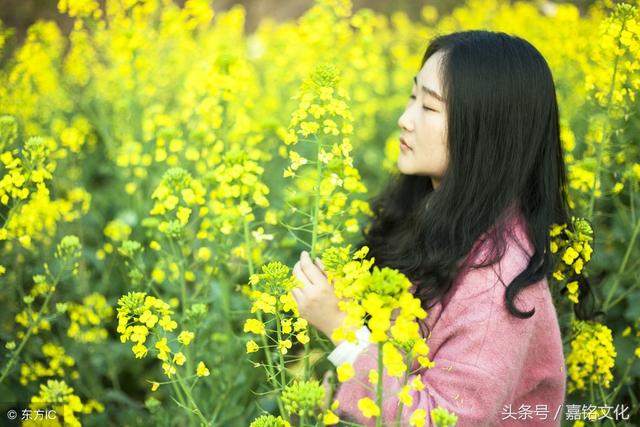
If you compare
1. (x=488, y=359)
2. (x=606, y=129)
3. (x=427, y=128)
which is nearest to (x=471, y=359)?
(x=488, y=359)

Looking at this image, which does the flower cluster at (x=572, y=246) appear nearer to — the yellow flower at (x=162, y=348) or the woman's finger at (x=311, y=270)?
the woman's finger at (x=311, y=270)

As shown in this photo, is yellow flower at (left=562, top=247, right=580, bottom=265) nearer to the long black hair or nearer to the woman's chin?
the long black hair

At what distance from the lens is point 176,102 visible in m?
4.56

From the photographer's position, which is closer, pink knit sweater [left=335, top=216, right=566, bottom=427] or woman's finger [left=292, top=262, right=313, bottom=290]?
pink knit sweater [left=335, top=216, right=566, bottom=427]

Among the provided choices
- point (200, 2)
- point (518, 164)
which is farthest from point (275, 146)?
point (518, 164)

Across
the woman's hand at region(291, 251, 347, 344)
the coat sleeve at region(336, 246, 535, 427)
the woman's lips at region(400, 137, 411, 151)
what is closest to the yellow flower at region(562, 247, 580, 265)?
the coat sleeve at region(336, 246, 535, 427)

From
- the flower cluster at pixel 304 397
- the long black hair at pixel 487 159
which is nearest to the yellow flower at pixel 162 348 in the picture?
the flower cluster at pixel 304 397

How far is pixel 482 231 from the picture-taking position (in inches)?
70.6

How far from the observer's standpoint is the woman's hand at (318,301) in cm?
167

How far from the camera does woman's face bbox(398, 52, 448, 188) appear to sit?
71.7 inches

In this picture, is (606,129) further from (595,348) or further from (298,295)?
(298,295)

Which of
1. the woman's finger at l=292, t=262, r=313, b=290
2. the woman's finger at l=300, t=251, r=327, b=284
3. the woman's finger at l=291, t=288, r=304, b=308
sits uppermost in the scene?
the woman's finger at l=300, t=251, r=327, b=284

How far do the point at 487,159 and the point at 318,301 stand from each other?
62 cm

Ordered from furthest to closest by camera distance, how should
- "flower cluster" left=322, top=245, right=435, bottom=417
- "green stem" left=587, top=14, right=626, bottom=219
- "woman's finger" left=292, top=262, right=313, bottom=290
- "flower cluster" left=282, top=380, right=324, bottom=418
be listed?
"green stem" left=587, top=14, right=626, bottom=219, "woman's finger" left=292, top=262, right=313, bottom=290, "flower cluster" left=282, top=380, right=324, bottom=418, "flower cluster" left=322, top=245, right=435, bottom=417
